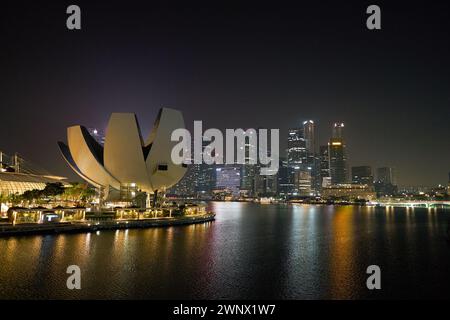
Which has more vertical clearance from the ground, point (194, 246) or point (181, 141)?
point (181, 141)

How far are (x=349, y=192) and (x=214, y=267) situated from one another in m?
154

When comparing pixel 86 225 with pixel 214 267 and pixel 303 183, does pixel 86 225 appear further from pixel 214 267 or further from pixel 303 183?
pixel 303 183

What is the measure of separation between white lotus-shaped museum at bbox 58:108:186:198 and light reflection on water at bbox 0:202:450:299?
10729 millimetres

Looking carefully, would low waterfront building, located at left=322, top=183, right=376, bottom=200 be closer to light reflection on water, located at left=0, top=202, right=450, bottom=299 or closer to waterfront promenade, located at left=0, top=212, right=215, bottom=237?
waterfront promenade, located at left=0, top=212, right=215, bottom=237

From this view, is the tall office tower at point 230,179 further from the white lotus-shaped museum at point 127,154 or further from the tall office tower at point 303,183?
the white lotus-shaped museum at point 127,154

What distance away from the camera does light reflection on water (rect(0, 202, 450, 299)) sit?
11.9 m

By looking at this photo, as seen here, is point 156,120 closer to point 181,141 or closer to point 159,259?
point 181,141

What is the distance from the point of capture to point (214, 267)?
51.0ft

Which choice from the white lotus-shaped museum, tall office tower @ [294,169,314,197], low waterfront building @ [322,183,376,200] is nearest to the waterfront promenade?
the white lotus-shaped museum

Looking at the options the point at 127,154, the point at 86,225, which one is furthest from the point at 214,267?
the point at 127,154

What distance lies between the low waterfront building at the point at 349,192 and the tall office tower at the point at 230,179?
46.1m

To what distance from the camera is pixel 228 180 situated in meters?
194

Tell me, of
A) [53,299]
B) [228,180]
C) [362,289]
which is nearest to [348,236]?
[362,289]
